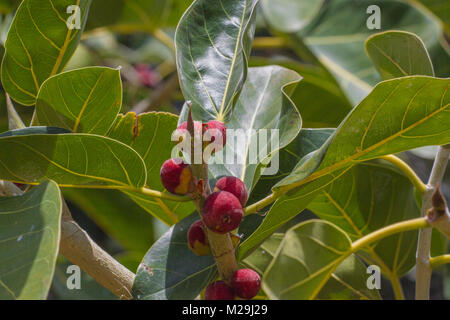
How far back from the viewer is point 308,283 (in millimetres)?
704

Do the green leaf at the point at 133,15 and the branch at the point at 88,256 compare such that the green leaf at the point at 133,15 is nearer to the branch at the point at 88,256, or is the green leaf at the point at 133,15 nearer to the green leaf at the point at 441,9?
the green leaf at the point at 441,9

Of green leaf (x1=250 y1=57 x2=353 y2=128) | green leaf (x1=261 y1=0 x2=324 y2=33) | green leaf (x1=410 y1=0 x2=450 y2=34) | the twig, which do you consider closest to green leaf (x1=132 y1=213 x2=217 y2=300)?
the twig

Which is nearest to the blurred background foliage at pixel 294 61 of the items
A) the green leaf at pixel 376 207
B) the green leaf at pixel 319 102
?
the green leaf at pixel 319 102

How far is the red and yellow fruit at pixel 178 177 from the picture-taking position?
629 millimetres

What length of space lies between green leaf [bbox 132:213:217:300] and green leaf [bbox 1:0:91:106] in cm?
31

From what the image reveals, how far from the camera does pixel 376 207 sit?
40.6 inches

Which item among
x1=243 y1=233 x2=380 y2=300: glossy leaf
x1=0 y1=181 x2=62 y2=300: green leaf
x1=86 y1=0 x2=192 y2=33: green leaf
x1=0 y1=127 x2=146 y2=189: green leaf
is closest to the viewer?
x1=0 y1=181 x2=62 y2=300: green leaf

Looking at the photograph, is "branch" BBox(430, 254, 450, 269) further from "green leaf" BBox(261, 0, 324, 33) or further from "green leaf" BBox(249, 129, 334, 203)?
"green leaf" BBox(261, 0, 324, 33)

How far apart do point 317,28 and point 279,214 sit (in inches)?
49.4

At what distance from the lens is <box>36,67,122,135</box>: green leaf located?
0.73m

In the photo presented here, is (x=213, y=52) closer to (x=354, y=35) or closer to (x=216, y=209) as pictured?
(x=216, y=209)

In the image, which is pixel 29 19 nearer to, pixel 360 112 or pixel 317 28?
pixel 360 112

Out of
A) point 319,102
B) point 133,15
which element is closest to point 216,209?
point 319,102
